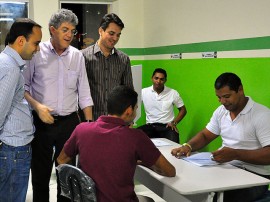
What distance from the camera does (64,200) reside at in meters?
2.74

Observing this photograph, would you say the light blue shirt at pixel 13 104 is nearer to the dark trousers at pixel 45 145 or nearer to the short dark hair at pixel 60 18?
the dark trousers at pixel 45 145

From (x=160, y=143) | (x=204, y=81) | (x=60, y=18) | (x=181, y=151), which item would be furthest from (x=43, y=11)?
(x=181, y=151)

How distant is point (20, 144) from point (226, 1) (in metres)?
2.66

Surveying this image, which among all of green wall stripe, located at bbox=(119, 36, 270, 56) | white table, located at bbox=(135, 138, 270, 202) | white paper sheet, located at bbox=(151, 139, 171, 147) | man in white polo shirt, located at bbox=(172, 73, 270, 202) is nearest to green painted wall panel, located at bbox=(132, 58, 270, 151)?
green wall stripe, located at bbox=(119, 36, 270, 56)

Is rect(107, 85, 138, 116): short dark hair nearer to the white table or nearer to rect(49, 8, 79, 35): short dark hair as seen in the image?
the white table

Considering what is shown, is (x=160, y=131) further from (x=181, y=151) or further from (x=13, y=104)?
(x=13, y=104)

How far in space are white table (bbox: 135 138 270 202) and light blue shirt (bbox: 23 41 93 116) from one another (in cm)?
80

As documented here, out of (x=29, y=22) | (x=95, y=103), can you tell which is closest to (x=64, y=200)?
(x=95, y=103)

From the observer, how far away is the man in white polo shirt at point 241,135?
7.53 ft

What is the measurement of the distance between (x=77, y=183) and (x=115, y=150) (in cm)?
26

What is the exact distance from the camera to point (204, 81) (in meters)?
4.16

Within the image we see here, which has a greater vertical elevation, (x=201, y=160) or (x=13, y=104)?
(x=13, y=104)

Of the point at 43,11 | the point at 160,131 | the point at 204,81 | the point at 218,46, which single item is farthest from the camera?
the point at 43,11

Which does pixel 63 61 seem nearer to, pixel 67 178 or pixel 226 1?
pixel 67 178
